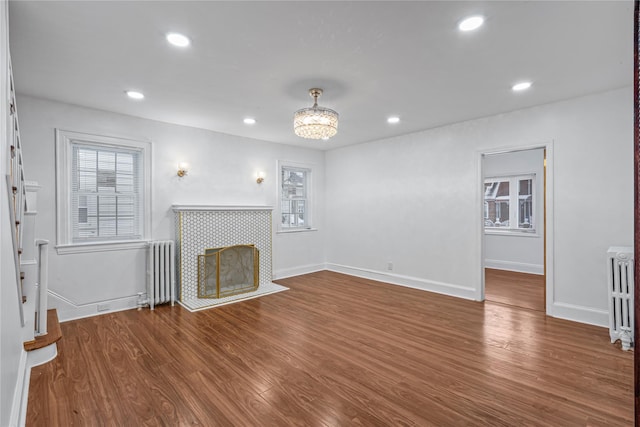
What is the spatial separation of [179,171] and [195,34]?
271 cm

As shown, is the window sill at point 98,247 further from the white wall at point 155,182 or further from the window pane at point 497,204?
the window pane at point 497,204

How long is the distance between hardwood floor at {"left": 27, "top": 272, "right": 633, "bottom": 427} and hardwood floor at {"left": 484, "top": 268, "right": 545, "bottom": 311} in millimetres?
438

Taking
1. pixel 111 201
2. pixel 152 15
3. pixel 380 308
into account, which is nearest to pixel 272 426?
pixel 380 308

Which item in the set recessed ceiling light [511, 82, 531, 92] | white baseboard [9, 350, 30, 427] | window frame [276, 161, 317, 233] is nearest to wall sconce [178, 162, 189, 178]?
window frame [276, 161, 317, 233]

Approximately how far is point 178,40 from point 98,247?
2.92 m

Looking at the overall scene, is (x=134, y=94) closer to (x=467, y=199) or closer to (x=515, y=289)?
(x=467, y=199)

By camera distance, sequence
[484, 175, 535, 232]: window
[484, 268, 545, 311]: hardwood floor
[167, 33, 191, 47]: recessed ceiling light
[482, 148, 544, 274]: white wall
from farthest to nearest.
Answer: [484, 175, 535, 232]: window, [482, 148, 544, 274]: white wall, [484, 268, 545, 311]: hardwood floor, [167, 33, 191, 47]: recessed ceiling light

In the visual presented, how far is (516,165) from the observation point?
657 centimetres

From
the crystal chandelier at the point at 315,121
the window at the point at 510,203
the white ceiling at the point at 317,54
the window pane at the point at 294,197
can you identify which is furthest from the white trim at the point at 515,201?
the crystal chandelier at the point at 315,121

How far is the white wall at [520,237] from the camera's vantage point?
20.6ft

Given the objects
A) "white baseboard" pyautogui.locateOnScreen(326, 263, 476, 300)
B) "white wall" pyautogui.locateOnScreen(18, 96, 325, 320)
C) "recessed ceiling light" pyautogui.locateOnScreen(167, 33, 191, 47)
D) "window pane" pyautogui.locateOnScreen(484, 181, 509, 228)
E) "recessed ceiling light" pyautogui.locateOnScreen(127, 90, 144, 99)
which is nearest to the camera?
"recessed ceiling light" pyautogui.locateOnScreen(167, 33, 191, 47)

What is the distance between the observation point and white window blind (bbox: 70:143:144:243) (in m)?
3.90

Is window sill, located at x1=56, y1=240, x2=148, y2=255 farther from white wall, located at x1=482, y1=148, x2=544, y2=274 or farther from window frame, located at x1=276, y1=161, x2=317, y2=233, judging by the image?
white wall, located at x1=482, y1=148, x2=544, y2=274

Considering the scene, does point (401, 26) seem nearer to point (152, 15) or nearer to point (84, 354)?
point (152, 15)
